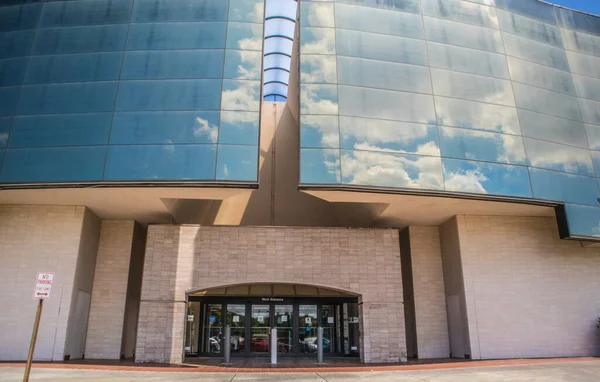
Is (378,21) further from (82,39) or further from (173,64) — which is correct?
(82,39)

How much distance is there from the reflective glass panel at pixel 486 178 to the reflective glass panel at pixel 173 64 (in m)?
11.0

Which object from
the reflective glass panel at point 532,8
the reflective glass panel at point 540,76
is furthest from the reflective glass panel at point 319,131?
the reflective glass panel at point 532,8

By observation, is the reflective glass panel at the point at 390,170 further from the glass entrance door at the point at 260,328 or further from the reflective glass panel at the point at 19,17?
the reflective glass panel at the point at 19,17

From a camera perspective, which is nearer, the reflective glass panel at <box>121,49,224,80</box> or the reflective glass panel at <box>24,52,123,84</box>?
the reflective glass panel at <box>121,49,224,80</box>

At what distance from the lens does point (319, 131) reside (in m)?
17.6

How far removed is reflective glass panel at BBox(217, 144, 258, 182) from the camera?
55.7 ft

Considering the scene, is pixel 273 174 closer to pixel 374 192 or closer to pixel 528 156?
pixel 374 192

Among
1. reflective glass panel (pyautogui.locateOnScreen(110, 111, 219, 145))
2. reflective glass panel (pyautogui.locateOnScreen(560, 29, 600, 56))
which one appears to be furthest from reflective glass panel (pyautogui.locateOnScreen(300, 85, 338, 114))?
reflective glass panel (pyautogui.locateOnScreen(560, 29, 600, 56))

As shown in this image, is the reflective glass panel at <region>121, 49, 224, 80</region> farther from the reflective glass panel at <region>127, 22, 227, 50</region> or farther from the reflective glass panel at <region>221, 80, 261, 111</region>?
the reflective glass panel at <region>221, 80, 261, 111</region>

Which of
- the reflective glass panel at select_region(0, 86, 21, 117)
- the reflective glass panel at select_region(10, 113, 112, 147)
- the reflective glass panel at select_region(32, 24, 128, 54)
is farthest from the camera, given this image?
the reflective glass panel at select_region(32, 24, 128, 54)

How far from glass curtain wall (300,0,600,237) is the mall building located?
0.10m

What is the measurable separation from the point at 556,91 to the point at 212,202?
19013 mm

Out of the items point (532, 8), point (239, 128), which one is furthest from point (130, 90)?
point (532, 8)

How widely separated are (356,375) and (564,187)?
13.6 metres
